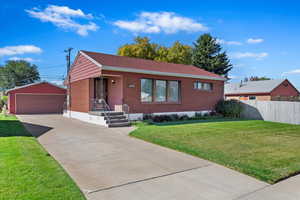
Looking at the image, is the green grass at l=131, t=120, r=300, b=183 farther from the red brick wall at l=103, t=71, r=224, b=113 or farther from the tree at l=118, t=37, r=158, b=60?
the tree at l=118, t=37, r=158, b=60

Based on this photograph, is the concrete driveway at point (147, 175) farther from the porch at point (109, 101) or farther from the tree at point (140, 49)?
the tree at point (140, 49)

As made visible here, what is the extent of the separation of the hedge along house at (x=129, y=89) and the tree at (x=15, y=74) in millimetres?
38596

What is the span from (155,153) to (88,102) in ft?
27.6

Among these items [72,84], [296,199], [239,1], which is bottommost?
[296,199]

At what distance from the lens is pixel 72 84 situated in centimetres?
→ 1605

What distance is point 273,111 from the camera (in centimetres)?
1374

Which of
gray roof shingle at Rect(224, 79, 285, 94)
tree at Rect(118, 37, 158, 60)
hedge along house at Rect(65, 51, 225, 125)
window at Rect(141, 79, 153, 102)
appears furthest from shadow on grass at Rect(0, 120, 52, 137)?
gray roof shingle at Rect(224, 79, 285, 94)

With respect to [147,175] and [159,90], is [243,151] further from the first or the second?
[159,90]

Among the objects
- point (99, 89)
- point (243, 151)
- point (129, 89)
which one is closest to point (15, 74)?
point (99, 89)

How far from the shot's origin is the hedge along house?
1138 cm

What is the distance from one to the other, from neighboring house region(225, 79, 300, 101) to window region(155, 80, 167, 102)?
1799 centimetres

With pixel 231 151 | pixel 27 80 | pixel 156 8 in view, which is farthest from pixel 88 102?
pixel 27 80

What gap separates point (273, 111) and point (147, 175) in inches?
532

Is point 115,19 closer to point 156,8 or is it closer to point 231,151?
point 156,8
